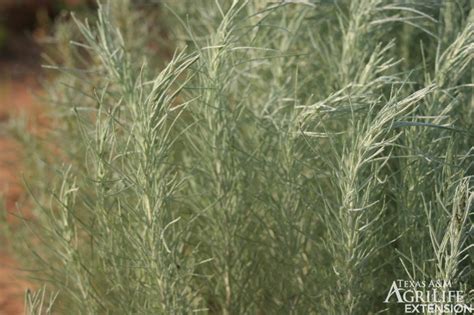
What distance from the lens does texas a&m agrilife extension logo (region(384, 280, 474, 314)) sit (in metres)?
1.91

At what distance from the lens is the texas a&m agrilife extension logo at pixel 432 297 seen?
191cm

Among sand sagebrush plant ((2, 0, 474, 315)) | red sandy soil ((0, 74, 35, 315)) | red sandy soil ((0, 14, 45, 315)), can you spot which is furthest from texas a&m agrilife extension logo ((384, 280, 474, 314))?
red sandy soil ((0, 14, 45, 315))

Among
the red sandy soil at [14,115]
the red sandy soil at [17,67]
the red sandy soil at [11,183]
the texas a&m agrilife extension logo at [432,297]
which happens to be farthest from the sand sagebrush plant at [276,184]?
the red sandy soil at [17,67]

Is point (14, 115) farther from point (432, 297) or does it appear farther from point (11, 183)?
point (432, 297)

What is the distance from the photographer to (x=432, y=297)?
202 centimetres

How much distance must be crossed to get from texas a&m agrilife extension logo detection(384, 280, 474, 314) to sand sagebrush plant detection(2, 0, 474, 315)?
28 mm

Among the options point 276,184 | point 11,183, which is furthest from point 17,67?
point 276,184

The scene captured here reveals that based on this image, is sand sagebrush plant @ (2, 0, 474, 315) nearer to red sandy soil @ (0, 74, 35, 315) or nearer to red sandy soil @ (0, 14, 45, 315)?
red sandy soil @ (0, 74, 35, 315)

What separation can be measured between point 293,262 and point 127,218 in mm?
483

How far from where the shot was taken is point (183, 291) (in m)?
2.23

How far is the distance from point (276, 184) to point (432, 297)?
0.55 m

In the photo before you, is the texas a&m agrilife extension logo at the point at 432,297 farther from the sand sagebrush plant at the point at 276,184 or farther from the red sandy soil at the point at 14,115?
the red sandy soil at the point at 14,115

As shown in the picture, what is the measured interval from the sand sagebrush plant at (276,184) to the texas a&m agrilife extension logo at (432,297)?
28mm

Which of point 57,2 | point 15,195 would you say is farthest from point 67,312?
point 57,2
